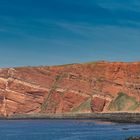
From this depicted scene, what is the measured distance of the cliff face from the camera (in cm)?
16475

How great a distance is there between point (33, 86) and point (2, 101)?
10.3m

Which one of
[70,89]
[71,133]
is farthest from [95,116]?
[71,133]

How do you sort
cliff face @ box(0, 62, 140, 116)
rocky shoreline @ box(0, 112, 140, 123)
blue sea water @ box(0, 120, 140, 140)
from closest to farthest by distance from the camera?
blue sea water @ box(0, 120, 140, 140)
rocky shoreline @ box(0, 112, 140, 123)
cliff face @ box(0, 62, 140, 116)

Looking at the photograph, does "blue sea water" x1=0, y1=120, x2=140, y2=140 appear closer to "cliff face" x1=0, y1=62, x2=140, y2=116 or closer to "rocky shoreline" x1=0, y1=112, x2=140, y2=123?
"rocky shoreline" x1=0, y1=112, x2=140, y2=123

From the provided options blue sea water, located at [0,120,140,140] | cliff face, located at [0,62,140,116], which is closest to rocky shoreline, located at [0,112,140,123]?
cliff face, located at [0,62,140,116]

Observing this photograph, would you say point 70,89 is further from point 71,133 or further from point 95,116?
point 71,133

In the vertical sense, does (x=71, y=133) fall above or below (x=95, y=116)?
below

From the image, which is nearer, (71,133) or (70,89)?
(71,133)

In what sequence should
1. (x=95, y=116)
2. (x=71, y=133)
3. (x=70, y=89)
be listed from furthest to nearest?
(x=70, y=89) < (x=95, y=116) < (x=71, y=133)

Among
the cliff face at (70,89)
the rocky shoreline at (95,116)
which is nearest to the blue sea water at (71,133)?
the rocky shoreline at (95,116)

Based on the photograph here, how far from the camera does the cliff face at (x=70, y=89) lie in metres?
165

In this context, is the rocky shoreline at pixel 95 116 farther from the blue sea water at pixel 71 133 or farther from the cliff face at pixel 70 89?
the blue sea water at pixel 71 133

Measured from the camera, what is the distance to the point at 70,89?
168625 millimetres

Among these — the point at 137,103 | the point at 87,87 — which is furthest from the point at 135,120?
the point at 87,87
